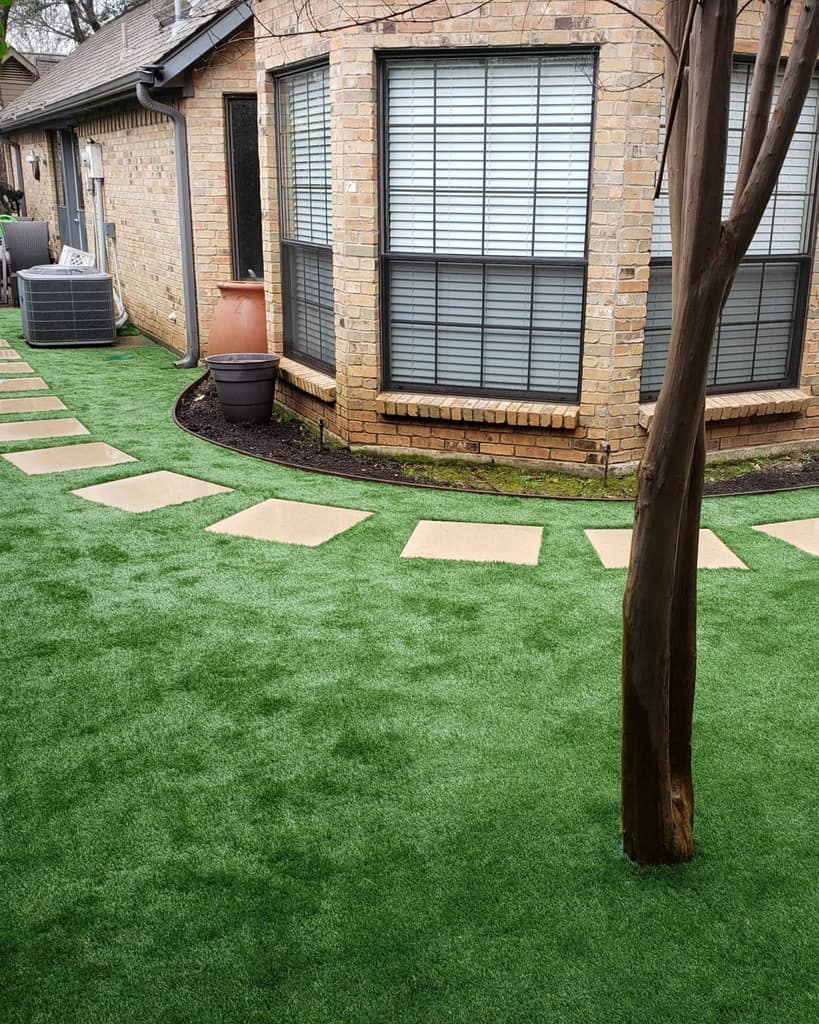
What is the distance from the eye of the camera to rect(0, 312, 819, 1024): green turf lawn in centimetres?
219

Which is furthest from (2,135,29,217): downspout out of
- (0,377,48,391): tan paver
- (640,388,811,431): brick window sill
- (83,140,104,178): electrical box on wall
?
(640,388,811,431): brick window sill

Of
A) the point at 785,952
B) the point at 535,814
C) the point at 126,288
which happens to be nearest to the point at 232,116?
the point at 126,288

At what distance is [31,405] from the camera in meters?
8.16

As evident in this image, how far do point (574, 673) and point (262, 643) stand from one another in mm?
1258

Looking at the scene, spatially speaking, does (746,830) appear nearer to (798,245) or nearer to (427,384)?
(427,384)

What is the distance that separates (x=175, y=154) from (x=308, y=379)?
13.5 feet

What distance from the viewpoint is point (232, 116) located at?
959 cm

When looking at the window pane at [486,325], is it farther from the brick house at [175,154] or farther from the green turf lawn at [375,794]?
the brick house at [175,154]

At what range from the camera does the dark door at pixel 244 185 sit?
961 cm

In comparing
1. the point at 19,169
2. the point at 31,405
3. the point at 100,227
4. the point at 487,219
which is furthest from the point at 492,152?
the point at 19,169

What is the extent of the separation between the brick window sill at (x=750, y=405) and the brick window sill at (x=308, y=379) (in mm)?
2281

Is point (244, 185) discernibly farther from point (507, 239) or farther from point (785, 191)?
point (785, 191)

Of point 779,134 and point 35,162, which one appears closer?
point 779,134

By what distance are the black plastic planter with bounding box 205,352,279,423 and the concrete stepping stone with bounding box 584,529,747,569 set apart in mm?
3273
